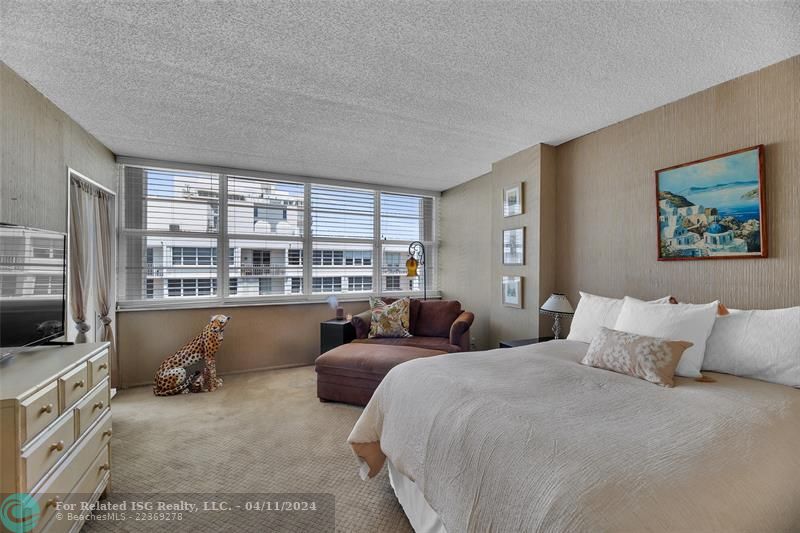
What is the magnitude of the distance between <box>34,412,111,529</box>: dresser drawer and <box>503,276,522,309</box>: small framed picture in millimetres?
3519

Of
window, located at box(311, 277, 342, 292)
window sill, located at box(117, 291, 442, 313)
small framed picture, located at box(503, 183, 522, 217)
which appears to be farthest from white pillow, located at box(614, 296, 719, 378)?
window, located at box(311, 277, 342, 292)

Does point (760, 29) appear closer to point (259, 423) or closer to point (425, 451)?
point (425, 451)

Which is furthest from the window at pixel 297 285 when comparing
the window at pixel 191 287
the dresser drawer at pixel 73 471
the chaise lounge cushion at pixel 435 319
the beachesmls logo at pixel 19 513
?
the beachesmls logo at pixel 19 513

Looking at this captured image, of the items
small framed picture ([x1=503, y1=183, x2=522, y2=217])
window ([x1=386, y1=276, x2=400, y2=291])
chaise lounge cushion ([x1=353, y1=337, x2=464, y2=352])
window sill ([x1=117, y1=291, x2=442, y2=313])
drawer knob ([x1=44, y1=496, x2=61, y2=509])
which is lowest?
drawer knob ([x1=44, y1=496, x2=61, y2=509])

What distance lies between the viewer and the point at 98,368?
1951 millimetres

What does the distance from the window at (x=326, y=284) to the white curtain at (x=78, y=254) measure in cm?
239

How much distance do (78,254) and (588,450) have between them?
392cm

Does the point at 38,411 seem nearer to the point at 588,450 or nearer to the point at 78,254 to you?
the point at 588,450

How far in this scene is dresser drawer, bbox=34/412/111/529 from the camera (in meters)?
1.41

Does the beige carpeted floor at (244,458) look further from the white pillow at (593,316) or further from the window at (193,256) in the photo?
the white pillow at (593,316)

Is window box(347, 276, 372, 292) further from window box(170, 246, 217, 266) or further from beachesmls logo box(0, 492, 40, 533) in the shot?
beachesmls logo box(0, 492, 40, 533)

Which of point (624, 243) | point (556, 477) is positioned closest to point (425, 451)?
point (556, 477)

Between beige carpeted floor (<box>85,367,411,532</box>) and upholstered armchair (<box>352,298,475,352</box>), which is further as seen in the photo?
upholstered armchair (<box>352,298,475,352</box>)

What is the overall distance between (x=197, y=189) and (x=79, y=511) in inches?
136
